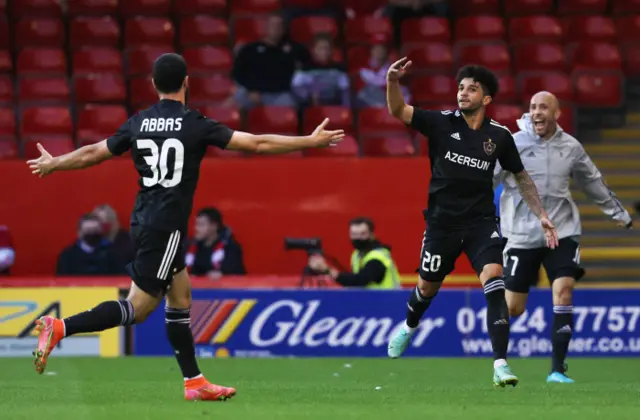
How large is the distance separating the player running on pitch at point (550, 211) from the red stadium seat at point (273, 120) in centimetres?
569

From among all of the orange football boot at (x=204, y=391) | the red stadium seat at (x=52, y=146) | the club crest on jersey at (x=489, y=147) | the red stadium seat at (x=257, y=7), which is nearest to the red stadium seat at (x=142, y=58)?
the red stadium seat at (x=257, y=7)

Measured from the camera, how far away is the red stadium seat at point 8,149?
16234 mm

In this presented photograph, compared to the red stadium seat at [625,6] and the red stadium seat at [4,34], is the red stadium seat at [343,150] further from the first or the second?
the red stadium seat at [625,6]

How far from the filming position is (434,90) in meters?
17.5

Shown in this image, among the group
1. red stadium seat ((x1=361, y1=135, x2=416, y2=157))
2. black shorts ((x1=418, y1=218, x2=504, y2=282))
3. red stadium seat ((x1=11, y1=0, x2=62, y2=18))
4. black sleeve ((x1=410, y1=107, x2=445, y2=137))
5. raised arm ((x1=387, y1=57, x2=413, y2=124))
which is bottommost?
black shorts ((x1=418, y1=218, x2=504, y2=282))

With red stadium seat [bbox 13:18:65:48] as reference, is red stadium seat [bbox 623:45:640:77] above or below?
below

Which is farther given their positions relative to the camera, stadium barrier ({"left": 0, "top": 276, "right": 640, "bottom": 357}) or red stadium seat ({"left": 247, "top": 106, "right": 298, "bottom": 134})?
red stadium seat ({"left": 247, "top": 106, "right": 298, "bottom": 134})

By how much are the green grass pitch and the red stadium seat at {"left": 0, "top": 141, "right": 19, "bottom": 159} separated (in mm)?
3382

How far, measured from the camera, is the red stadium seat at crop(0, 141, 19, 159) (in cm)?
1623

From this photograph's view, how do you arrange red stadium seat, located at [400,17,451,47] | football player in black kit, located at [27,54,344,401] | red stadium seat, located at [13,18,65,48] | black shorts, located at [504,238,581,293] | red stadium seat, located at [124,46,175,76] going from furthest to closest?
red stadium seat, located at [400,17,451,47] → red stadium seat, located at [13,18,65,48] → red stadium seat, located at [124,46,175,76] → black shorts, located at [504,238,581,293] → football player in black kit, located at [27,54,344,401]

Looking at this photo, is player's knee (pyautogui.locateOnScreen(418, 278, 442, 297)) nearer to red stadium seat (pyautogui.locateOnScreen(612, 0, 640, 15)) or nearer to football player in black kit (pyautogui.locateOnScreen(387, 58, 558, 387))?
football player in black kit (pyautogui.locateOnScreen(387, 58, 558, 387))

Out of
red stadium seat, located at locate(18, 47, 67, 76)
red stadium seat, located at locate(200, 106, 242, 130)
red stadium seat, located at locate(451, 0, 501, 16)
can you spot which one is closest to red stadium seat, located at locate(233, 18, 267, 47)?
red stadium seat, located at locate(200, 106, 242, 130)

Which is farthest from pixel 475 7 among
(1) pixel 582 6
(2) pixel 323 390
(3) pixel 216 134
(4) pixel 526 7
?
(3) pixel 216 134

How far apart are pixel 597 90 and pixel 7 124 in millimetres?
7155
